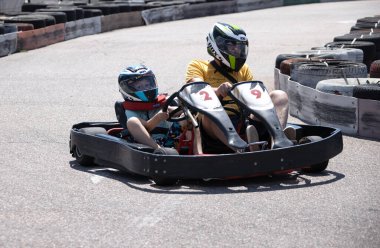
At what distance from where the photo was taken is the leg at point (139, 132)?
7.08 m

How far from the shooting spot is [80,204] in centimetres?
629

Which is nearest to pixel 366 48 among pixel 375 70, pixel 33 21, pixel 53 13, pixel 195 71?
pixel 375 70

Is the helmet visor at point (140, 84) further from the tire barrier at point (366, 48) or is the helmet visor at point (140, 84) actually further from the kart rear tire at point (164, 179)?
the tire barrier at point (366, 48)

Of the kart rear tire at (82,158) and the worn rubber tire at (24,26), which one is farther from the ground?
the kart rear tire at (82,158)

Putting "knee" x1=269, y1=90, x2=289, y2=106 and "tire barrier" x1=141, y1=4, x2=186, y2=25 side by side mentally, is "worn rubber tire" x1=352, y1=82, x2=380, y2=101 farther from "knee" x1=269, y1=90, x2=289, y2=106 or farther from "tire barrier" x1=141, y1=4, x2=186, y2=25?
"tire barrier" x1=141, y1=4, x2=186, y2=25

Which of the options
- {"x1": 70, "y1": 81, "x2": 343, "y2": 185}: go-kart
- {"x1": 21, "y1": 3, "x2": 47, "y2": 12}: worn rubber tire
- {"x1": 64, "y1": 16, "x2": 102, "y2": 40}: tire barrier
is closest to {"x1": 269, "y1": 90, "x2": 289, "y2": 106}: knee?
{"x1": 70, "y1": 81, "x2": 343, "y2": 185}: go-kart

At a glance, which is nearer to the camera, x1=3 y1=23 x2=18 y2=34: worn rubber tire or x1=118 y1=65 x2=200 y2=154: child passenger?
x1=118 y1=65 x2=200 y2=154: child passenger

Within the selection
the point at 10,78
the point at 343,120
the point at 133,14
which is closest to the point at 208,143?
the point at 343,120

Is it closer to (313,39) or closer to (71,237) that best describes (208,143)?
(71,237)

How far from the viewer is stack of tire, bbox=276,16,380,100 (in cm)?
946

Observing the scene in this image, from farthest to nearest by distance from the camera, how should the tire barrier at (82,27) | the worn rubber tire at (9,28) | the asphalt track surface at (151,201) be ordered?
the tire barrier at (82,27) < the worn rubber tire at (9,28) < the asphalt track surface at (151,201)

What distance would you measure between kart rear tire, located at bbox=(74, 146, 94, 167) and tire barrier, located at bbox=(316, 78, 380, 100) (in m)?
2.93

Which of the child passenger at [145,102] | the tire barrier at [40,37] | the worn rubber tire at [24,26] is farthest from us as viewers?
the worn rubber tire at [24,26]

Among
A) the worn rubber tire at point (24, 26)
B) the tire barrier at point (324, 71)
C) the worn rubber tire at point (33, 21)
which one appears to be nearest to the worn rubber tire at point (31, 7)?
the worn rubber tire at point (33, 21)
